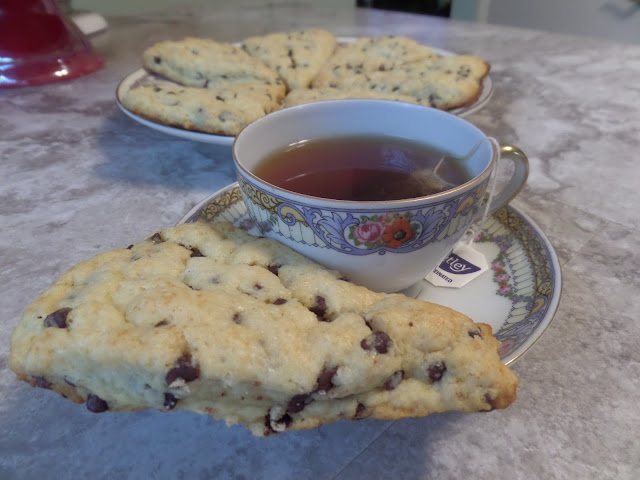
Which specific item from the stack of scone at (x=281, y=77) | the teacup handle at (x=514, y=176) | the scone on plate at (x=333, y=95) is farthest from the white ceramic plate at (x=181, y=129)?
the teacup handle at (x=514, y=176)

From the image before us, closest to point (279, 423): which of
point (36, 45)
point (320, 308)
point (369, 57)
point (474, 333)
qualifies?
point (320, 308)

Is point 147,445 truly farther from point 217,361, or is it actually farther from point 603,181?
point 603,181

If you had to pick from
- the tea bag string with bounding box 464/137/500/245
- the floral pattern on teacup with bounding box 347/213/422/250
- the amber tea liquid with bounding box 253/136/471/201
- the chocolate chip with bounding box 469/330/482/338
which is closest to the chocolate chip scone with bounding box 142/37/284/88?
the amber tea liquid with bounding box 253/136/471/201

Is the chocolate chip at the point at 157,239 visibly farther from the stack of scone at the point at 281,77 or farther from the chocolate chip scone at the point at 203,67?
the chocolate chip scone at the point at 203,67

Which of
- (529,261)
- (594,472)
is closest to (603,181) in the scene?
(529,261)

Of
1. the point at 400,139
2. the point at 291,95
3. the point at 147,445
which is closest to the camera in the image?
the point at 147,445

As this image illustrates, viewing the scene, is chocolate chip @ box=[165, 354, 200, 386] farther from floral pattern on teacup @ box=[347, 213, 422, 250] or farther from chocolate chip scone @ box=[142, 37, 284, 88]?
chocolate chip scone @ box=[142, 37, 284, 88]
